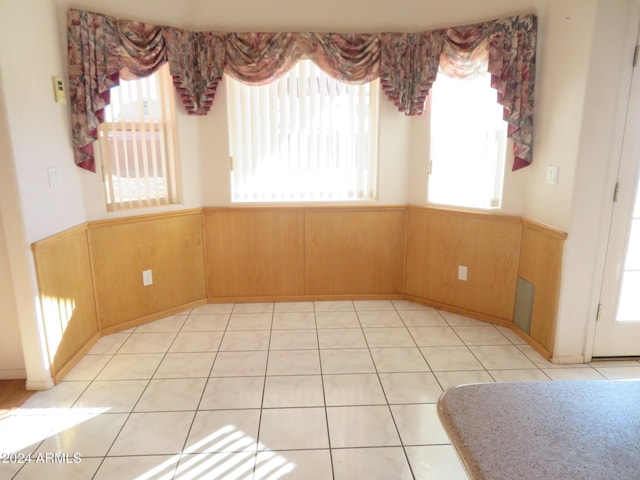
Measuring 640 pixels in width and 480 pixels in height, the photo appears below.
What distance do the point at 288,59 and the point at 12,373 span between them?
9.62 feet

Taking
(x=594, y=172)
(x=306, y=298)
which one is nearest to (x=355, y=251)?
(x=306, y=298)

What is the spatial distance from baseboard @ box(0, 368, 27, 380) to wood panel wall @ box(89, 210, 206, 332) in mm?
638

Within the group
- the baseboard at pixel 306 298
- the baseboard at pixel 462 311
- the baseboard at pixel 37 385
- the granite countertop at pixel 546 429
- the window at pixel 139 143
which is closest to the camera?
the granite countertop at pixel 546 429

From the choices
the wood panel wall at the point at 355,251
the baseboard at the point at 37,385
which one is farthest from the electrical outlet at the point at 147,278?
the wood panel wall at the point at 355,251

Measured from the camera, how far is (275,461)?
204cm

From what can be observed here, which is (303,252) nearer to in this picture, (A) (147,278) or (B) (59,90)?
(A) (147,278)

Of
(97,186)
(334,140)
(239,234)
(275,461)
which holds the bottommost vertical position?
(275,461)

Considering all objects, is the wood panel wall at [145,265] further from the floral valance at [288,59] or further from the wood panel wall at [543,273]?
the wood panel wall at [543,273]

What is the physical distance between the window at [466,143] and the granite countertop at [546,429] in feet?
8.47

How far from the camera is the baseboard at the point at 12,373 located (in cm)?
273

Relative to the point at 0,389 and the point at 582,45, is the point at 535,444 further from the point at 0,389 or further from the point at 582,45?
the point at 0,389

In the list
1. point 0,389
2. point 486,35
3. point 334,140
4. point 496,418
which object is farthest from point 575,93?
point 0,389

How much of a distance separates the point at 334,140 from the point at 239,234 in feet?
3.89

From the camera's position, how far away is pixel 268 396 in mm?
2562
